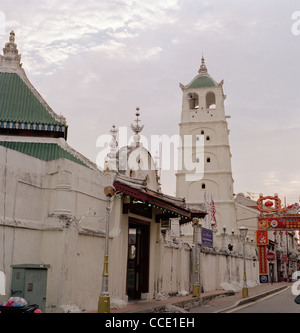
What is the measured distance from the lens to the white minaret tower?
52094 mm

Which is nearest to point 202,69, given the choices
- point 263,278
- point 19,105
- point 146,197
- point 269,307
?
point 263,278

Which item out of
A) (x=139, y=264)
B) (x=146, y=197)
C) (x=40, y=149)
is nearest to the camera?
(x=146, y=197)

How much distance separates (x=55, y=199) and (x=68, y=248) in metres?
1.67

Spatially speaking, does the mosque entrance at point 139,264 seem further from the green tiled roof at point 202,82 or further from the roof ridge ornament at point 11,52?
the green tiled roof at point 202,82

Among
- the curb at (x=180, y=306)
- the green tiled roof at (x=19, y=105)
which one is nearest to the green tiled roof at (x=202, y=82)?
the curb at (x=180, y=306)

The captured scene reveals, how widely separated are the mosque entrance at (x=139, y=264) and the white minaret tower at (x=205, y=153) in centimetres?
3398

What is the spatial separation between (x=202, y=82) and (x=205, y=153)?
996cm

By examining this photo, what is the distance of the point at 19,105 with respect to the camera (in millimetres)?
18953

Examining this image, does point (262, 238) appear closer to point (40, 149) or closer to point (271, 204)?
point (271, 204)

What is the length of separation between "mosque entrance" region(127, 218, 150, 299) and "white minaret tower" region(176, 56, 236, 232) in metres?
34.0

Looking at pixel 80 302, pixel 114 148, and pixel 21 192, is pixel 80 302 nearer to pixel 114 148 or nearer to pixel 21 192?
pixel 21 192

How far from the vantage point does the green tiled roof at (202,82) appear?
56.2 m

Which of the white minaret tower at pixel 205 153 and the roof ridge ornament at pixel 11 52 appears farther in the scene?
the white minaret tower at pixel 205 153
